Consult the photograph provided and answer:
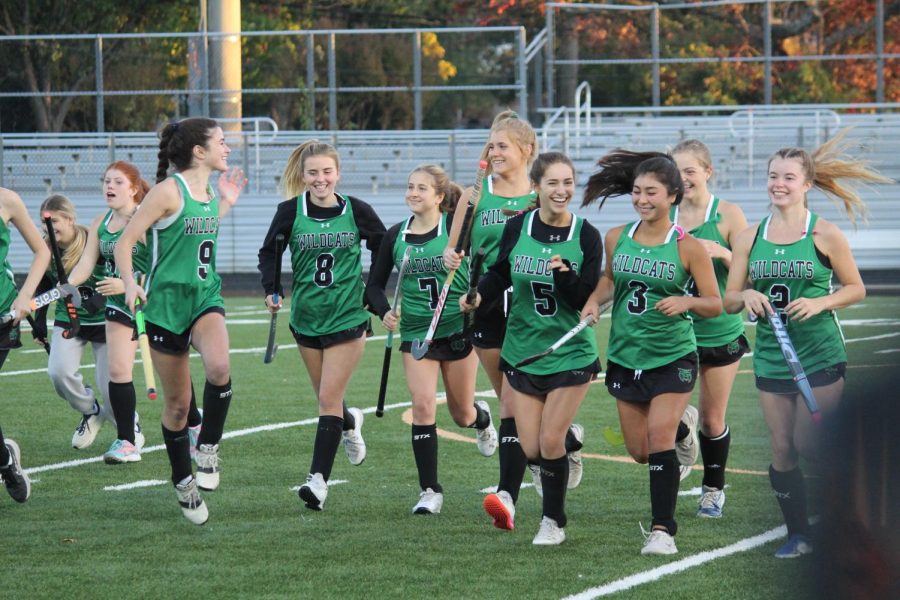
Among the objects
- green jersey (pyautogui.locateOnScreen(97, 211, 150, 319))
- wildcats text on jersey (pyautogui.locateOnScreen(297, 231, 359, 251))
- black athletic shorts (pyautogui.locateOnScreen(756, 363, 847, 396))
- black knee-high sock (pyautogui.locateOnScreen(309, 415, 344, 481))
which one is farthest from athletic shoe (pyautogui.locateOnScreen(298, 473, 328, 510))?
black athletic shorts (pyautogui.locateOnScreen(756, 363, 847, 396))

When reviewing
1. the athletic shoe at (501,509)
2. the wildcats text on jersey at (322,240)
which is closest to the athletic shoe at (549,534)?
the athletic shoe at (501,509)

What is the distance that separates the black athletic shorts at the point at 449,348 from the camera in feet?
23.5

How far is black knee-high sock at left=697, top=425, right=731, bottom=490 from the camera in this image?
22.5 feet

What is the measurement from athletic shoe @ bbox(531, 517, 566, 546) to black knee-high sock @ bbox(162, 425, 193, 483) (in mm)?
1705

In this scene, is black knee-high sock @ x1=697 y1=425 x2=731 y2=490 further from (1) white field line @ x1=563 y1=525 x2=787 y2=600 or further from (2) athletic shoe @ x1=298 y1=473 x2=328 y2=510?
(2) athletic shoe @ x1=298 y1=473 x2=328 y2=510

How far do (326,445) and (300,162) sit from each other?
1.52 meters

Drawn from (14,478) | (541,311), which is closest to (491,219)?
(541,311)

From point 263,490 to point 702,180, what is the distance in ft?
9.40

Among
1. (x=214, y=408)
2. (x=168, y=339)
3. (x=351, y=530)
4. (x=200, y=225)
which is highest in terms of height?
(x=200, y=225)

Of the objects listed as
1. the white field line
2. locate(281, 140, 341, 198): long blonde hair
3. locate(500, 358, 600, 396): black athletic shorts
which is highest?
locate(281, 140, 341, 198): long blonde hair

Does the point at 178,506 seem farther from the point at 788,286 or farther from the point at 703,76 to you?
the point at 703,76

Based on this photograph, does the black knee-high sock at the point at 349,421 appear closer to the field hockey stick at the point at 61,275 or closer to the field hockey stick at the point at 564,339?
the field hockey stick at the point at 61,275

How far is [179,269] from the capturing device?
6746 millimetres

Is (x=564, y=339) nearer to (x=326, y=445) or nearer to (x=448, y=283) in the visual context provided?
(x=448, y=283)
